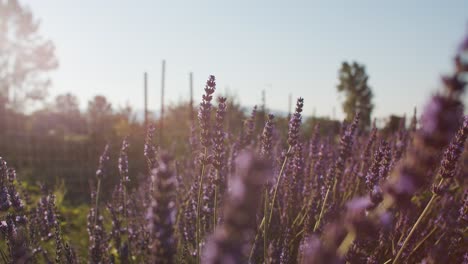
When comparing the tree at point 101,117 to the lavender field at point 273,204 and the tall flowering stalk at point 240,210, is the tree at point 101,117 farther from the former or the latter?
the tall flowering stalk at point 240,210

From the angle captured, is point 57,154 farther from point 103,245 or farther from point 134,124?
point 103,245

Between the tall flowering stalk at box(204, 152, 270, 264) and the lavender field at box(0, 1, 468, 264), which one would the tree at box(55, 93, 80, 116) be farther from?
the tall flowering stalk at box(204, 152, 270, 264)

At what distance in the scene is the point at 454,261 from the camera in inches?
108

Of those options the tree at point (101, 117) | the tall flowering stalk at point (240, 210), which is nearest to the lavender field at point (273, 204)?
the tall flowering stalk at point (240, 210)

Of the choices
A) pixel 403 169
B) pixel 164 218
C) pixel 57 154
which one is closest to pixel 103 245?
pixel 164 218

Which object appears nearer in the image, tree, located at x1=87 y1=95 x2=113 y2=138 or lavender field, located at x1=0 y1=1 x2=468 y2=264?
lavender field, located at x1=0 y1=1 x2=468 y2=264

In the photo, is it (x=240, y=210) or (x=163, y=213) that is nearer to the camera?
(x=240, y=210)

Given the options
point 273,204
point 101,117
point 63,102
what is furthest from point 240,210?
point 63,102

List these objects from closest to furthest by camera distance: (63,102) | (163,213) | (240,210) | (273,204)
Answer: (240,210), (163,213), (273,204), (63,102)

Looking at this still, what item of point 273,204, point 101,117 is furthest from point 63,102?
point 273,204

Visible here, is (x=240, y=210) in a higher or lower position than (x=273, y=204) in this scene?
higher

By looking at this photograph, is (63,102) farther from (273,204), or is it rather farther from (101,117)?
(273,204)

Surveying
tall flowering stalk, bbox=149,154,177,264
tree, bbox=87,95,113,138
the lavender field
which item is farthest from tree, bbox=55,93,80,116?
tall flowering stalk, bbox=149,154,177,264

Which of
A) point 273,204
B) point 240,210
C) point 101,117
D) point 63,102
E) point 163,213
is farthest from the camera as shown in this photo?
point 63,102
